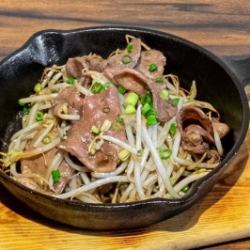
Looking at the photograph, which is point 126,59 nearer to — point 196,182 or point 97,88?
point 97,88

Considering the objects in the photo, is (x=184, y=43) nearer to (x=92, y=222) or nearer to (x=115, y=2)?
(x=92, y=222)

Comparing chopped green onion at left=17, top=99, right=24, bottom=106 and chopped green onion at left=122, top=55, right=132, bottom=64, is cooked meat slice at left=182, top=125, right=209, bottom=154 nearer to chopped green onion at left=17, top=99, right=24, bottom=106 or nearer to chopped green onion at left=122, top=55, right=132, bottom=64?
chopped green onion at left=122, top=55, right=132, bottom=64

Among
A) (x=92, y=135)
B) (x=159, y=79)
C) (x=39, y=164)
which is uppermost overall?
(x=159, y=79)

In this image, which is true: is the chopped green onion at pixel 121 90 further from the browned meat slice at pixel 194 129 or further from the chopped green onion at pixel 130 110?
the browned meat slice at pixel 194 129

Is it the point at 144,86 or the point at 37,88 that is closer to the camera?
the point at 144,86

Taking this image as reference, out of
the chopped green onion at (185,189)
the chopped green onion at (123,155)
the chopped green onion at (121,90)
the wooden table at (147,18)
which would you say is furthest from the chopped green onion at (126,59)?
the wooden table at (147,18)

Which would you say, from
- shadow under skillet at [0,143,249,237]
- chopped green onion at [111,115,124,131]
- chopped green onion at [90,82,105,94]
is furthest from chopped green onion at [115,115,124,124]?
shadow under skillet at [0,143,249,237]

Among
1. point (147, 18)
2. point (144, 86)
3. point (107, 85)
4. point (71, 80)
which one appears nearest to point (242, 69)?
point (144, 86)
